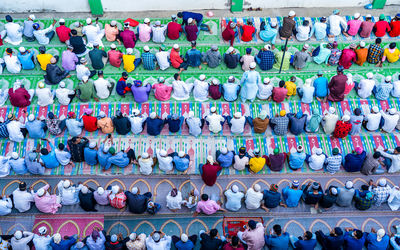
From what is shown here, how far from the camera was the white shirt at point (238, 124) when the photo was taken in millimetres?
11242

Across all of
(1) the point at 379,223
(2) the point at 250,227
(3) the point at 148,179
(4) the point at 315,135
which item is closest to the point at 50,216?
(3) the point at 148,179

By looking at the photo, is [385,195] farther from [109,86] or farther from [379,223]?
[109,86]

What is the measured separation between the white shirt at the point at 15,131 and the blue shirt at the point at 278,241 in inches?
267

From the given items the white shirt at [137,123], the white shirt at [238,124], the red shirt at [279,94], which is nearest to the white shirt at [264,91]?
the red shirt at [279,94]

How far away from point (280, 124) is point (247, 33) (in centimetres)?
358

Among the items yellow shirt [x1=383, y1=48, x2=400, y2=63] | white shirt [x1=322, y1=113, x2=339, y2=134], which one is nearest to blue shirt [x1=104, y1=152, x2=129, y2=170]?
white shirt [x1=322, y1=113, x2=339, y2=134]

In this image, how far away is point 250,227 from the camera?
9438 mm

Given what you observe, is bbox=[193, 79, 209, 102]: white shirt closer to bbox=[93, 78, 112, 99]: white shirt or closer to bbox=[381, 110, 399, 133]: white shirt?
bbox=[93, 78, 112, 99]: white shirt

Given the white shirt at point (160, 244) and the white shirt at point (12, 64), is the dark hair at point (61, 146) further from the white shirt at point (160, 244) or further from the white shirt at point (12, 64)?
the white shirt at point (12, 64)

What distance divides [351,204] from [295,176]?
1.48m

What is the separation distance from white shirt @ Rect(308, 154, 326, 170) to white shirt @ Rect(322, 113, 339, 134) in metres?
1.04

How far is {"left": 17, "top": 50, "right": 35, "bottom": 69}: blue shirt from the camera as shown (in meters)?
12.7

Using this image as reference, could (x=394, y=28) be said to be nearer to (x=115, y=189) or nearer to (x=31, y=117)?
(x=115, y=189)

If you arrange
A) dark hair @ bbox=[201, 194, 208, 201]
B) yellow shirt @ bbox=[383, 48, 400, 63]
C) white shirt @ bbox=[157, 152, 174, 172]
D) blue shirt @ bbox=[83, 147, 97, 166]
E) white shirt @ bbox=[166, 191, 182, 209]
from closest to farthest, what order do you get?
dark hair @ bbox=[201, 194, 208, 201] < white shirt @ bbox=[166, 191, 182, 209] < white shirt @ bbox=[157, 152, 174, 172] < blue shirt @ bbox=[83, 147, 97, 166] < yellow shirt @ bbox=[383, 48, 400, 63]
